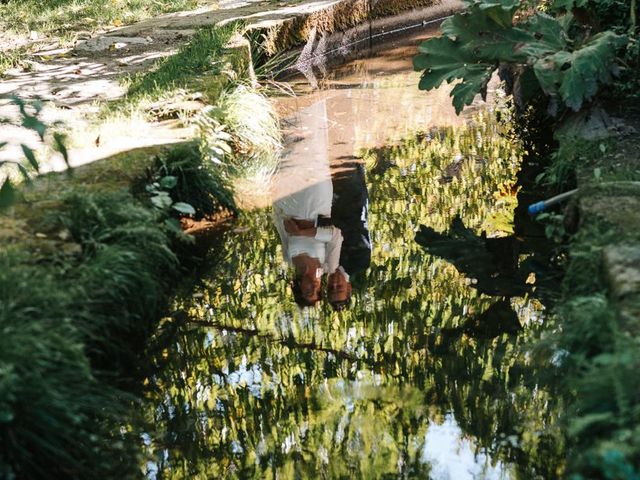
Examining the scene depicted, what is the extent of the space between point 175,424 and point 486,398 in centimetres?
127

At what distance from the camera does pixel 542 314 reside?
4.52 metres

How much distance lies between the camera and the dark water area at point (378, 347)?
3.55 meters

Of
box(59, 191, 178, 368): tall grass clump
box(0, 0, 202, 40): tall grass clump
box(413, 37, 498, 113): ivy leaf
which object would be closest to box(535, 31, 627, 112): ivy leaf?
box(413, 37, 498, 113): ivy leaf

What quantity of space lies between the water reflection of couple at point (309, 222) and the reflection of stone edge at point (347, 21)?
216cm

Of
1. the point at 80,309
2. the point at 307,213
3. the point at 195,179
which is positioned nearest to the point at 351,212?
the point at 307,213

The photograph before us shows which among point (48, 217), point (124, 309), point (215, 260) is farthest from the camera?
point (215, 260)

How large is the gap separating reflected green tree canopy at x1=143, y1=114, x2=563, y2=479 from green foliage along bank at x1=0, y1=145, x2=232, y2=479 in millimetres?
176

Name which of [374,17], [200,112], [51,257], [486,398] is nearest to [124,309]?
[51,257]

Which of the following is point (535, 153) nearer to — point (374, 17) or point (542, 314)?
point (542, 314)

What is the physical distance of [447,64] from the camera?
5973mm

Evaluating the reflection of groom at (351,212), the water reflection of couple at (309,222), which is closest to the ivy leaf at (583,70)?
the reflection of groom at (351,212)

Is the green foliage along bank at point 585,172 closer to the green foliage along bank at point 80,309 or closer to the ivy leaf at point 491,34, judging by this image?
the ivy leaf at point 491,34

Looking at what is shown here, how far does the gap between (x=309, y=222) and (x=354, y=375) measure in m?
1.88

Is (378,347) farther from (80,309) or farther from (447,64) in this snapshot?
(447,64)
